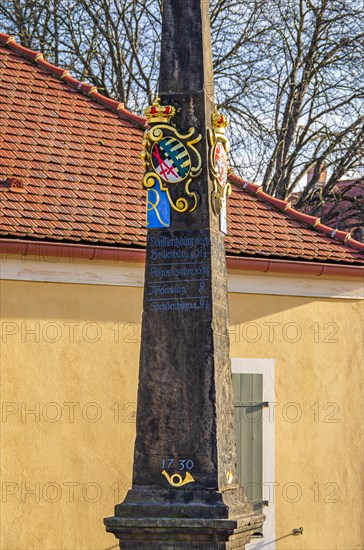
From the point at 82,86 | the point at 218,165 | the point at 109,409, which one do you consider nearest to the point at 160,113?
the point at 218,165

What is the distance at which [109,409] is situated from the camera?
11.7 m

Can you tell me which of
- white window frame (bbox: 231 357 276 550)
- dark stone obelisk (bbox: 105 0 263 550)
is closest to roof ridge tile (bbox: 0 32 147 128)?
white window frame (bbox: 231 357 276 550)

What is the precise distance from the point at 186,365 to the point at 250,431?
14.8ft

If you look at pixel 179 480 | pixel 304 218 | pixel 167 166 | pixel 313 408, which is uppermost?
pixel 304 218

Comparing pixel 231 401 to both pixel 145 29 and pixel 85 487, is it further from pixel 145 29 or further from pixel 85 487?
pixel 145 29

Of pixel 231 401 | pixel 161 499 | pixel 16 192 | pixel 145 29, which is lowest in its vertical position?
pixel 161 499

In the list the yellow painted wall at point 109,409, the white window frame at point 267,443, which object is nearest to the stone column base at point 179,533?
the yellow painted wall at point 109,409

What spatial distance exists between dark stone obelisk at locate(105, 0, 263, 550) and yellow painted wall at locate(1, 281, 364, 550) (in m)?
3.51

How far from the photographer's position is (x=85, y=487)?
37.7ft

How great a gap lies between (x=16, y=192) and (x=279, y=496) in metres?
3.72

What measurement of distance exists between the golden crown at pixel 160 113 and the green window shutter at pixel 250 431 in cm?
447

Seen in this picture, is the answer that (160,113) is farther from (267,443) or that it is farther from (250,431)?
(267,443)

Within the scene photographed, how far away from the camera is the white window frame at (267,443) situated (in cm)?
1234

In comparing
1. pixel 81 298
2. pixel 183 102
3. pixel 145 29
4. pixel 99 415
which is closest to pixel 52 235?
pixel 81 298
